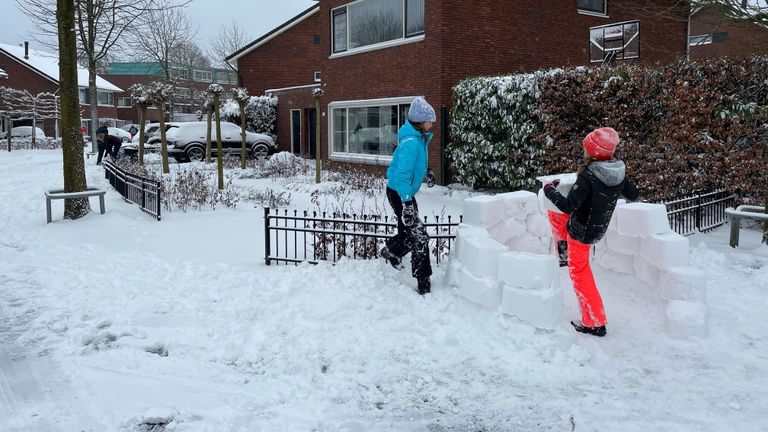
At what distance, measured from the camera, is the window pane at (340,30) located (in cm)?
1855

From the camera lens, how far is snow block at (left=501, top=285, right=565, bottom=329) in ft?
15.8

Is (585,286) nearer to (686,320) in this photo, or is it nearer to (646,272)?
(686,320)

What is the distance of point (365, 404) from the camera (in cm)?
405

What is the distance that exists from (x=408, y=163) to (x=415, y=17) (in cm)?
1130

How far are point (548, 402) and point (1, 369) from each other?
154 inches

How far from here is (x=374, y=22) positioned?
17.3m

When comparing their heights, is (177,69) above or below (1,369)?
above

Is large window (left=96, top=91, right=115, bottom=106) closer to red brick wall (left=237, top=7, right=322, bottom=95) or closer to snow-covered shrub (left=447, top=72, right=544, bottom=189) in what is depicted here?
red brick wall (left=237, top=7, right=322, bottom=95)

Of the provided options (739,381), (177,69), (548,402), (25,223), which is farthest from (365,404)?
(177,69)

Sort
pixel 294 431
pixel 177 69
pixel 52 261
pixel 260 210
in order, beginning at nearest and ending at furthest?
pixel 294 431 < pixel 52 261 < pixel 260 210 < pixel 177 69

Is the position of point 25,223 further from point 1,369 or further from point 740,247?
point 740,247

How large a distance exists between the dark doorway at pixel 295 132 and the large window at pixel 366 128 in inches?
242

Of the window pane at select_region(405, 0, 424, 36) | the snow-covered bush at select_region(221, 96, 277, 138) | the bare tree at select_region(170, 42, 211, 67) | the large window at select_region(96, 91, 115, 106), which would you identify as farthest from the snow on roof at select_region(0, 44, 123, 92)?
the window pane at select_region(405, 0, 424, 36)

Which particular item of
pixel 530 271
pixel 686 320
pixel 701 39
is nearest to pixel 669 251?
pixel 686 320
